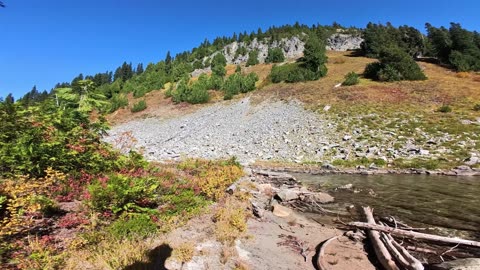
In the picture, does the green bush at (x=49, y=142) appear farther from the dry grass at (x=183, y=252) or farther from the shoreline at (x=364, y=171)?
the shoreline at (x=364, y=171)

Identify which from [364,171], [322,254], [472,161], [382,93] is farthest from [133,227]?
[382,93]

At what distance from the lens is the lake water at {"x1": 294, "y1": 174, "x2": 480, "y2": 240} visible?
9.94 meters

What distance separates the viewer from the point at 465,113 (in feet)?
98.6

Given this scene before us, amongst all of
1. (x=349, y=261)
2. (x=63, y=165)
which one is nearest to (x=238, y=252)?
(x=349, y=261)

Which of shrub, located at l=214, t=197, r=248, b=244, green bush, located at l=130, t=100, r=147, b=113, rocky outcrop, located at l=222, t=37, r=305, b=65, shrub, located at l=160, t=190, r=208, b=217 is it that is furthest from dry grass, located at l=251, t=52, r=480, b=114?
rocky outcrop, located at l=222, t=37, r=305, b=65

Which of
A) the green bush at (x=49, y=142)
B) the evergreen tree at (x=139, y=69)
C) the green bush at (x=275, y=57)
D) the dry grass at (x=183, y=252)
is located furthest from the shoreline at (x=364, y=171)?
the evergreen tree at (x=139, y=69)

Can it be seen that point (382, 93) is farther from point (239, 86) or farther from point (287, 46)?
point (287, 46)

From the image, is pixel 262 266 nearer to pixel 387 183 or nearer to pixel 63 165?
pixel 63 165

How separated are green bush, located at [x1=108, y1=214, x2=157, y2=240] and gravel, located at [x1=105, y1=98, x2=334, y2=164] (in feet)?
Answer: 44.0

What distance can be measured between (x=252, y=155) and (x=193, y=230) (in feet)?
61.3

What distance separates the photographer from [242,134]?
108ft

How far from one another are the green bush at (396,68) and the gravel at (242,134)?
16.0m

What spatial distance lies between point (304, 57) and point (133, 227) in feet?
181

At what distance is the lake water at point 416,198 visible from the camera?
9.94 metres
